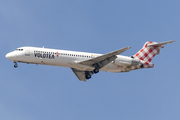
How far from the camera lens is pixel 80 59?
4122 cm

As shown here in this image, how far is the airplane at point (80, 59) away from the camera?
4028cm

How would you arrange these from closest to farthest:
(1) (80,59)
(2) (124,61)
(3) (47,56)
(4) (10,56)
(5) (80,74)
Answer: (3) (47,56)
(4) (10,56)
(1) (80,59)
(2) (124,61)
(5) (80,74)

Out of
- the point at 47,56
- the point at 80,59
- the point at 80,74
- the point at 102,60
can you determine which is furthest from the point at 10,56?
the point at 102,60

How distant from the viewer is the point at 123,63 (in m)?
42.3

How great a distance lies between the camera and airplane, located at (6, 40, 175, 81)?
1586 inches

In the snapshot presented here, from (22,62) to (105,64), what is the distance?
1047cm

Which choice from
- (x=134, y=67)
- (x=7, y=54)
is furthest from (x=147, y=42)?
(x=7, y=54)

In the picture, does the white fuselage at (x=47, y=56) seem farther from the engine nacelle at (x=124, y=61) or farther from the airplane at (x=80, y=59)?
the engine nacelle at (x=124, y=61)

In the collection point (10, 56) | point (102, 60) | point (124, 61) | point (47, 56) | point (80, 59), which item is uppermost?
point (10, 56)

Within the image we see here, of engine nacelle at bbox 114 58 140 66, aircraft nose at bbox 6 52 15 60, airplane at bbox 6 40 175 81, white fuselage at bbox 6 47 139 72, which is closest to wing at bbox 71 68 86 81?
airplane at bbox 6 40 175 81

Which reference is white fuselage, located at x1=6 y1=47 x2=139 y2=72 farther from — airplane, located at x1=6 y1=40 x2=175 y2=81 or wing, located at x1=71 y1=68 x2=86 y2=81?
wing, located at x1=71 y1=68 x2=86 y2=81

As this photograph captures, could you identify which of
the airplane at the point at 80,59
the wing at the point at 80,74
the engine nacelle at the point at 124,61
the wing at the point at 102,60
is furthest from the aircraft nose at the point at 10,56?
the engine nacelle at the point at 124,61

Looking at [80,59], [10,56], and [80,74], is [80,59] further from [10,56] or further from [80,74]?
[10,56]

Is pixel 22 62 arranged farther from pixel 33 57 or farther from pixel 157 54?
pixel 157 54
